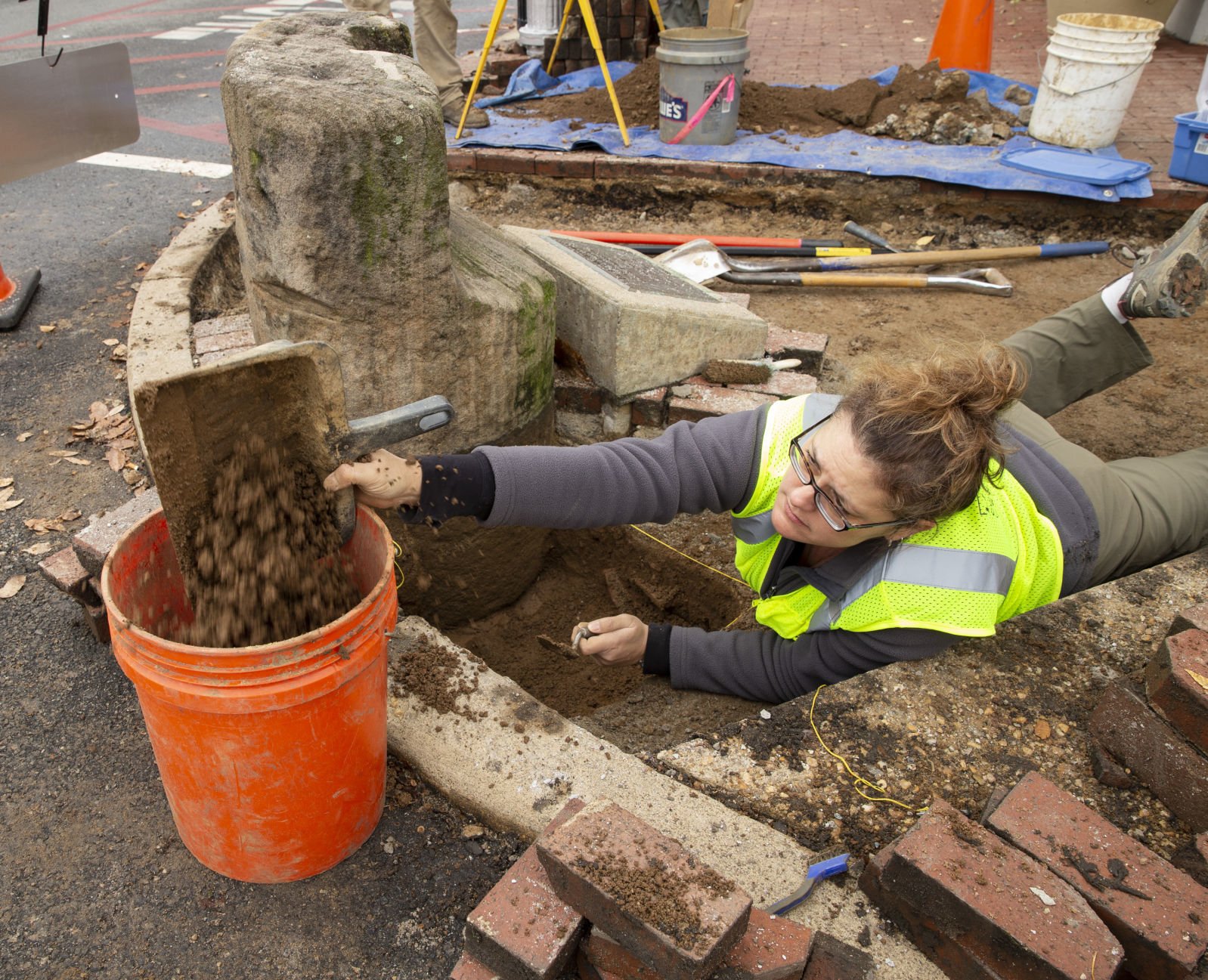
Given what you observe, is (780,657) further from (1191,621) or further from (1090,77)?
(1090,77)

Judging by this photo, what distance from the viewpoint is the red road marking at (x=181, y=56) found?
32.6 ft

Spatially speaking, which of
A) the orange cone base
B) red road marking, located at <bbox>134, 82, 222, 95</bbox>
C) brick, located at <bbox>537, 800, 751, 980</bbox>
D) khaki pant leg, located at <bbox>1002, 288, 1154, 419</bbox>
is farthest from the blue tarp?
brick, located at <bbox>537, 800, 751, 980</bbox>

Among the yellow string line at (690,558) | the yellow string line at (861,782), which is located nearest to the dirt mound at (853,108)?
the yellow string line at (690,558)

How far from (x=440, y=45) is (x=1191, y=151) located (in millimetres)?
4881

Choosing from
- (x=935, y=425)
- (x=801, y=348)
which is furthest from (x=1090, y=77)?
(x=935, y=425)

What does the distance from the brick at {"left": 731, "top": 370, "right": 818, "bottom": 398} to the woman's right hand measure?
6.04 ft

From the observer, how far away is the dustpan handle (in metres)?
1.96

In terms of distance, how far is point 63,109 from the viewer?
4828mm

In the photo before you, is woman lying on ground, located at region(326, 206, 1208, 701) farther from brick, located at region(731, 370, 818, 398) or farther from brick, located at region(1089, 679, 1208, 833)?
brick, located at region(731, 370, 818, 398)

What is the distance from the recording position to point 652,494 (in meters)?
2.28

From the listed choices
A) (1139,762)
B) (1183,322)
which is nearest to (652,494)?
(1139,762)

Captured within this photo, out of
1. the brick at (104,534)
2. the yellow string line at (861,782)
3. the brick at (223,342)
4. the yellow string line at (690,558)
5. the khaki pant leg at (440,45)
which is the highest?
the khaki pant leg at (440,45)

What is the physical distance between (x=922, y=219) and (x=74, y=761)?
17.8 feet

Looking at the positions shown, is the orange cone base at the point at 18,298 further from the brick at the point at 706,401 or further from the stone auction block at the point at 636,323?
the brick at the point at 706,401
